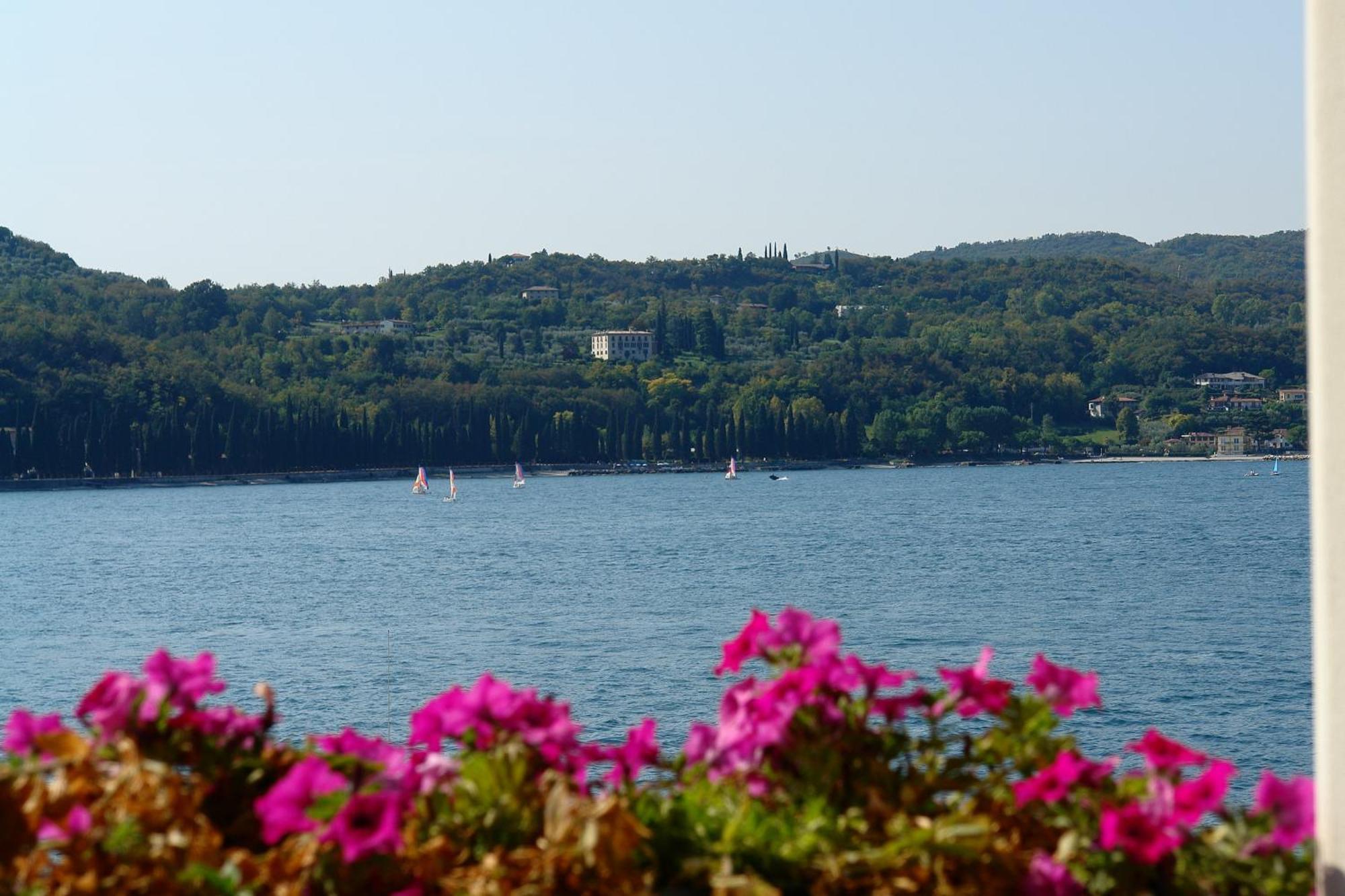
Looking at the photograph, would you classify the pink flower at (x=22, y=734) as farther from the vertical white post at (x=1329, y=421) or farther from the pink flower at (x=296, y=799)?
the vertical white post at (x=1329, y=421)

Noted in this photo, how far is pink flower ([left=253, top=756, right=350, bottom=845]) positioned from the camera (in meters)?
2.98

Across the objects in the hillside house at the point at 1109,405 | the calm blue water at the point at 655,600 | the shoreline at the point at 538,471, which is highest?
the hillside house at the point at 1109,405

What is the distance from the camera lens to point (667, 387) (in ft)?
576

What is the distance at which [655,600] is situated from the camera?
4962 cm

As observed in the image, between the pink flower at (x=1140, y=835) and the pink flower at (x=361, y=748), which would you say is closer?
the pink flower at (x=1140, y=835)

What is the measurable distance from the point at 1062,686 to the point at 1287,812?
0.52m

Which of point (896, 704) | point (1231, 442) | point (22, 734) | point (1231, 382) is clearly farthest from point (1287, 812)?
point (1231, 382)

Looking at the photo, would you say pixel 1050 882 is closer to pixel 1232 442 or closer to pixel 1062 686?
pixel 1062 686

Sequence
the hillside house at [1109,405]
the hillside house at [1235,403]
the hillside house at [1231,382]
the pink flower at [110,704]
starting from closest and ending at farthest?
the pink flower at [110,704] < the hillside house at [1235,403] < the hillside house at [1109,405] < the hillside house at [1231,382]

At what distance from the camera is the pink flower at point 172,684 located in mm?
3307

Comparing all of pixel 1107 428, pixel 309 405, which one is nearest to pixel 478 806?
pixel 309 405

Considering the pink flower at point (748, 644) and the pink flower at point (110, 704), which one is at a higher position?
the pink flower at point (748, 644)

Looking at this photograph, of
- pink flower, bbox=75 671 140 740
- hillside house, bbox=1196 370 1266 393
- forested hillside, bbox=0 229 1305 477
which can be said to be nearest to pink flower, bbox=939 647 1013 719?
pink flower, bbox=75 671 140 740

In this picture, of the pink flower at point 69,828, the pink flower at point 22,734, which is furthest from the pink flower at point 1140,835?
the pink flower at point 22,734
